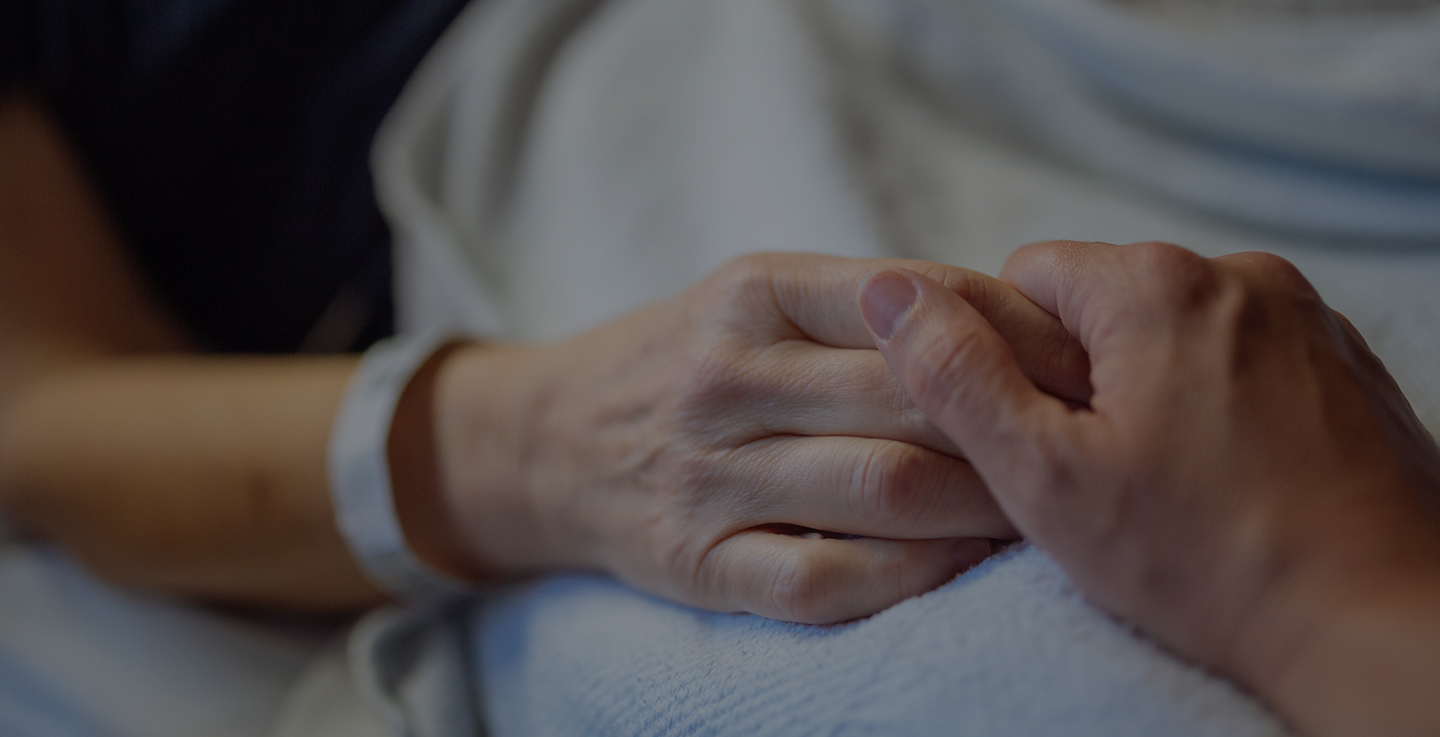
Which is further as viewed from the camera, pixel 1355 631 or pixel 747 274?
pixel 747 274

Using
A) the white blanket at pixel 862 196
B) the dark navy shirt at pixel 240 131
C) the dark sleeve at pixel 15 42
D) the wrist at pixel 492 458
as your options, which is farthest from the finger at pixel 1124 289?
the dark sleeve at pixel 15 42

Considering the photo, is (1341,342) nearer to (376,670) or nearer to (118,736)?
(376,670)

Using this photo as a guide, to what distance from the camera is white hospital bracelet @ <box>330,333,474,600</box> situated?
0.62 meters

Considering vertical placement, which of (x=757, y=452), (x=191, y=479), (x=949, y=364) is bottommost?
(x=191, y=479)

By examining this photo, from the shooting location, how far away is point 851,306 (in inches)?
17.1

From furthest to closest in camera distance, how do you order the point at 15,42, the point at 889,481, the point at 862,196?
the point at 15,42, the point at 862,196, the point at 889,481

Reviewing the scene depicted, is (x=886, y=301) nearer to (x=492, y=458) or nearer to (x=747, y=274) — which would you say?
(x=747, y=274)

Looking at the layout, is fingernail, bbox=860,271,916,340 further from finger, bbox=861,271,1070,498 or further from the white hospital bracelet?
the white hospital bracelet

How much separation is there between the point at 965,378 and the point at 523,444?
0.35 meters

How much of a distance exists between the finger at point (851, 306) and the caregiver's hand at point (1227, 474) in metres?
0.02

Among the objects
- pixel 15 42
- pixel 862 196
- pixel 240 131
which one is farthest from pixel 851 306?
pixel 15 42

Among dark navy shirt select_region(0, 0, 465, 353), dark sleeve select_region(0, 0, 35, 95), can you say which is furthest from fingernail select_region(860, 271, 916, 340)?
dark sleeve select_region(0, 0, 35, 95)

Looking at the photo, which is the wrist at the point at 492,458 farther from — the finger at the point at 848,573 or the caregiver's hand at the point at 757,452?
the finger at the point at 848,573

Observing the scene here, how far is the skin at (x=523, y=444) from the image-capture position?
0.41 metres
